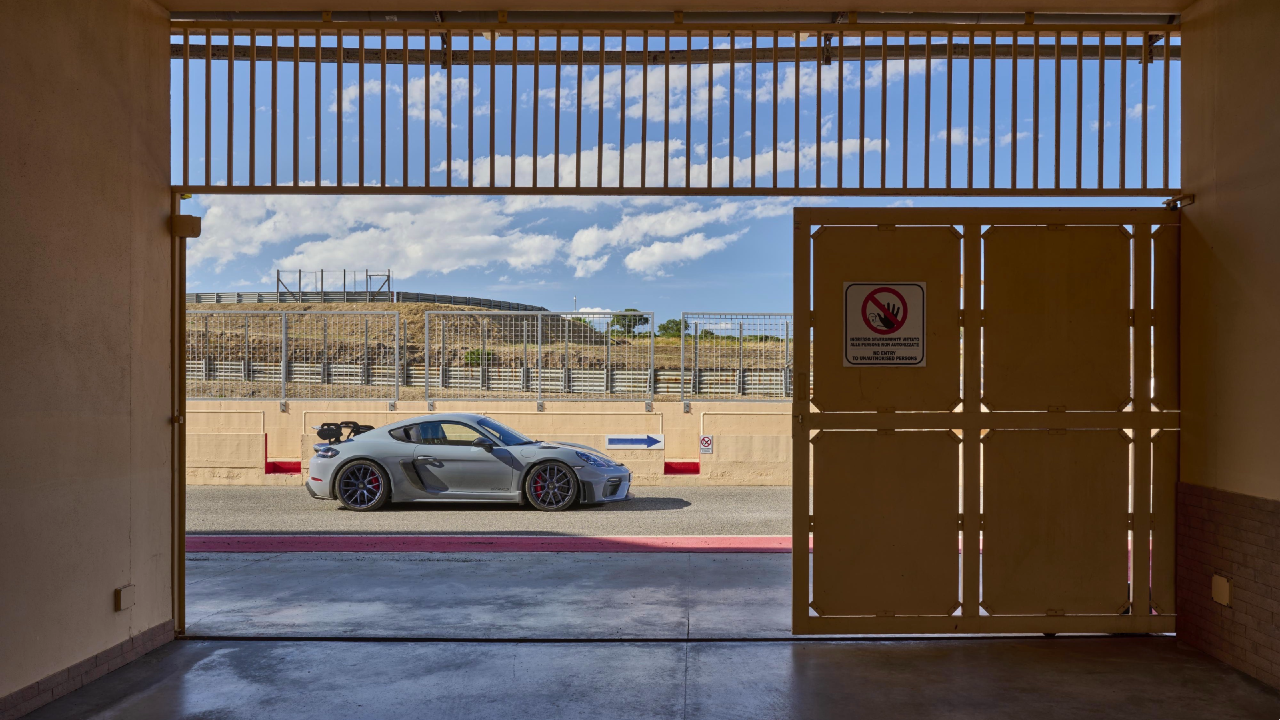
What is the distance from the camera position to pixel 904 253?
5.64m

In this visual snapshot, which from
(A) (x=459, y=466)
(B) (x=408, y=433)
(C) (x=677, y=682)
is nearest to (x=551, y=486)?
(A) (x=459, y=466)

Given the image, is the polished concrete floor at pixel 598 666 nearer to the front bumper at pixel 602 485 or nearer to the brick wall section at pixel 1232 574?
the brick wall section at pixel 1232 574

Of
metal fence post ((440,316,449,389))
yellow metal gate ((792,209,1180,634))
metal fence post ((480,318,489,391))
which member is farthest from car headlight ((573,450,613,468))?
yellow metal gate ((792,209,1180,634))

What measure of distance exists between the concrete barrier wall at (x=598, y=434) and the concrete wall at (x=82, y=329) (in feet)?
31.9

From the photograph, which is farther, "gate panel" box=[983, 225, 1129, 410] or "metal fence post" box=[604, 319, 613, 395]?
"metal fence post" box=[604, 319, 613, 395]

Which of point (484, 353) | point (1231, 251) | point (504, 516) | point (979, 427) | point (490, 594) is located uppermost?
point (1231, 251)

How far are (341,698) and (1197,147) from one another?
20.5 ft

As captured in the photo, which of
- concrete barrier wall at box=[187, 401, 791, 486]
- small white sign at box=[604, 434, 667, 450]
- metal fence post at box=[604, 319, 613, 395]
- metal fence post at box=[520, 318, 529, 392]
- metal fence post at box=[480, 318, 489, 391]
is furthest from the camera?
metal fence post at box=[480, 318, 489, 391]

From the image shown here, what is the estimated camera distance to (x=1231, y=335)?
17.2 ft

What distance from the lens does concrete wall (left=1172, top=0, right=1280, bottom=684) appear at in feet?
16.2

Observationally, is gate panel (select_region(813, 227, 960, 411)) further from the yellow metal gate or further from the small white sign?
the small white sign

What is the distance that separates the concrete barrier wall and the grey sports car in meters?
3.17

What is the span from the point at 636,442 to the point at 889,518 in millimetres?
9583

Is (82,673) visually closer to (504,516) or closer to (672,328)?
(504,516)
